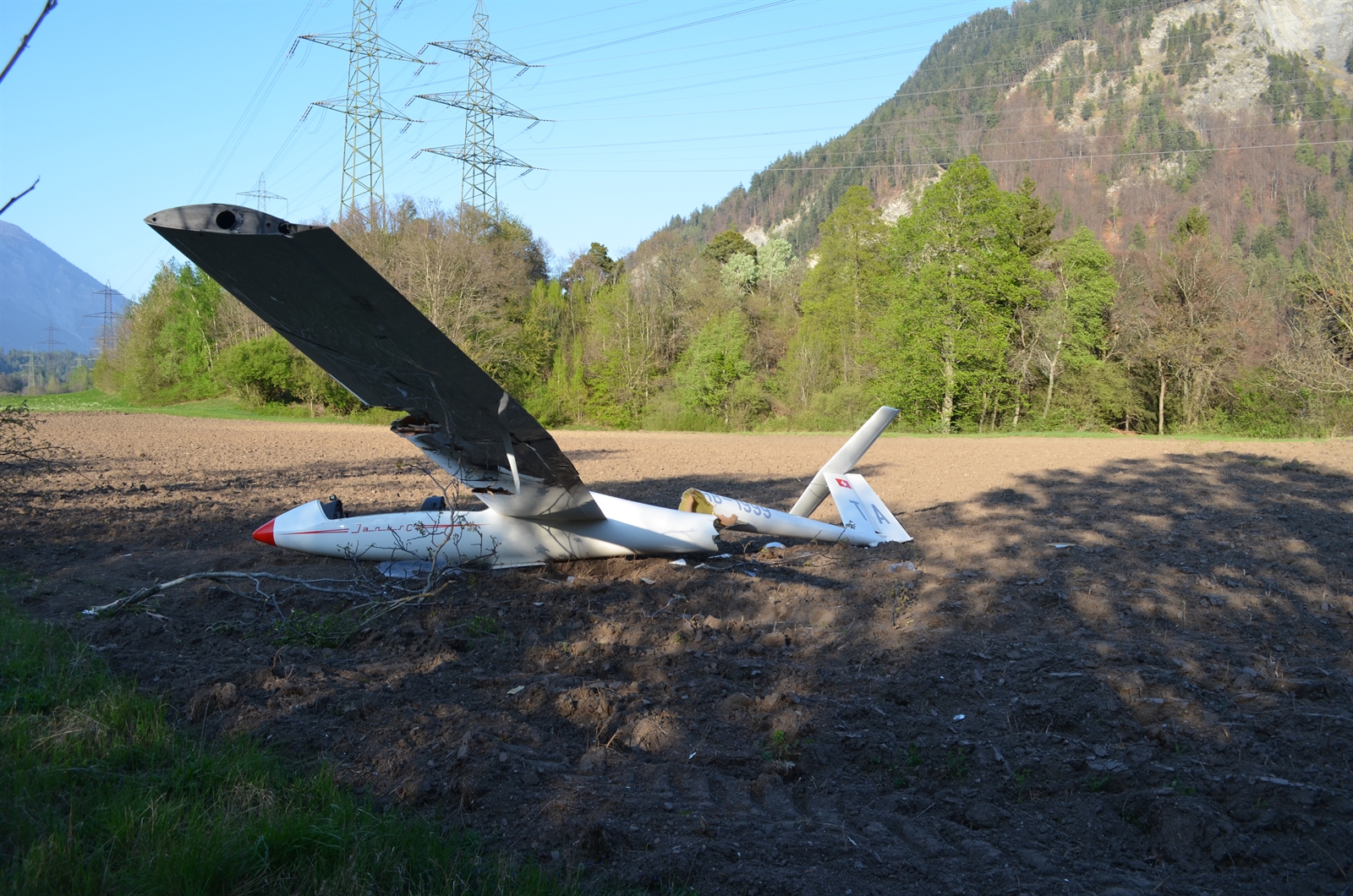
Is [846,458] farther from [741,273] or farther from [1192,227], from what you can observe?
[741,273]

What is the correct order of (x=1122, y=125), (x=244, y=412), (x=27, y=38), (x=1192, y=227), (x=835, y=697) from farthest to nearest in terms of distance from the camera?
(x=1122, y=125) < (x=244, y=412) < (x=1192, y=227) < (x=835, y=697) < (x=27, y=38)

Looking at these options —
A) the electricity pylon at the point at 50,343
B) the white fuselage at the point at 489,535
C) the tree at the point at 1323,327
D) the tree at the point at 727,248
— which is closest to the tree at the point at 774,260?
the tree at the point at 727,248

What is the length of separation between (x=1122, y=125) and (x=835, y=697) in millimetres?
169491

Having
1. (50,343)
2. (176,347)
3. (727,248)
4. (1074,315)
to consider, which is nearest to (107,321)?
(50,343)

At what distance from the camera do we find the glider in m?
4.09

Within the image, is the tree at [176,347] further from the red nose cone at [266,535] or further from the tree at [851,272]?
the red nose cone at [266,535]

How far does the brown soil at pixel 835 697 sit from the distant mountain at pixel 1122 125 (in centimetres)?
8806

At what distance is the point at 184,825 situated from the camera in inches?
118

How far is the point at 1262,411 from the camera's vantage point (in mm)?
34594

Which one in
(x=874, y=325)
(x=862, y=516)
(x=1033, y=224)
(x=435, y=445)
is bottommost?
(x=862, y=516)

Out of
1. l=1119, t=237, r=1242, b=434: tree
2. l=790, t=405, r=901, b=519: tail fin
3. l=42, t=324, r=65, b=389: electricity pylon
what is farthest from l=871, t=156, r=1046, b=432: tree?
l=42, t=324, r=65, b=389: electricity pylon

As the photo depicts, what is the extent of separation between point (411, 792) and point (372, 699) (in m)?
1.23

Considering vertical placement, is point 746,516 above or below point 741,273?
below

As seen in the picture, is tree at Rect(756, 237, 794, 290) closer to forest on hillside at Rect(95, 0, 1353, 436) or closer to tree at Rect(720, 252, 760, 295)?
forest on hillside at Rect(95, 0, 1353, 436)
